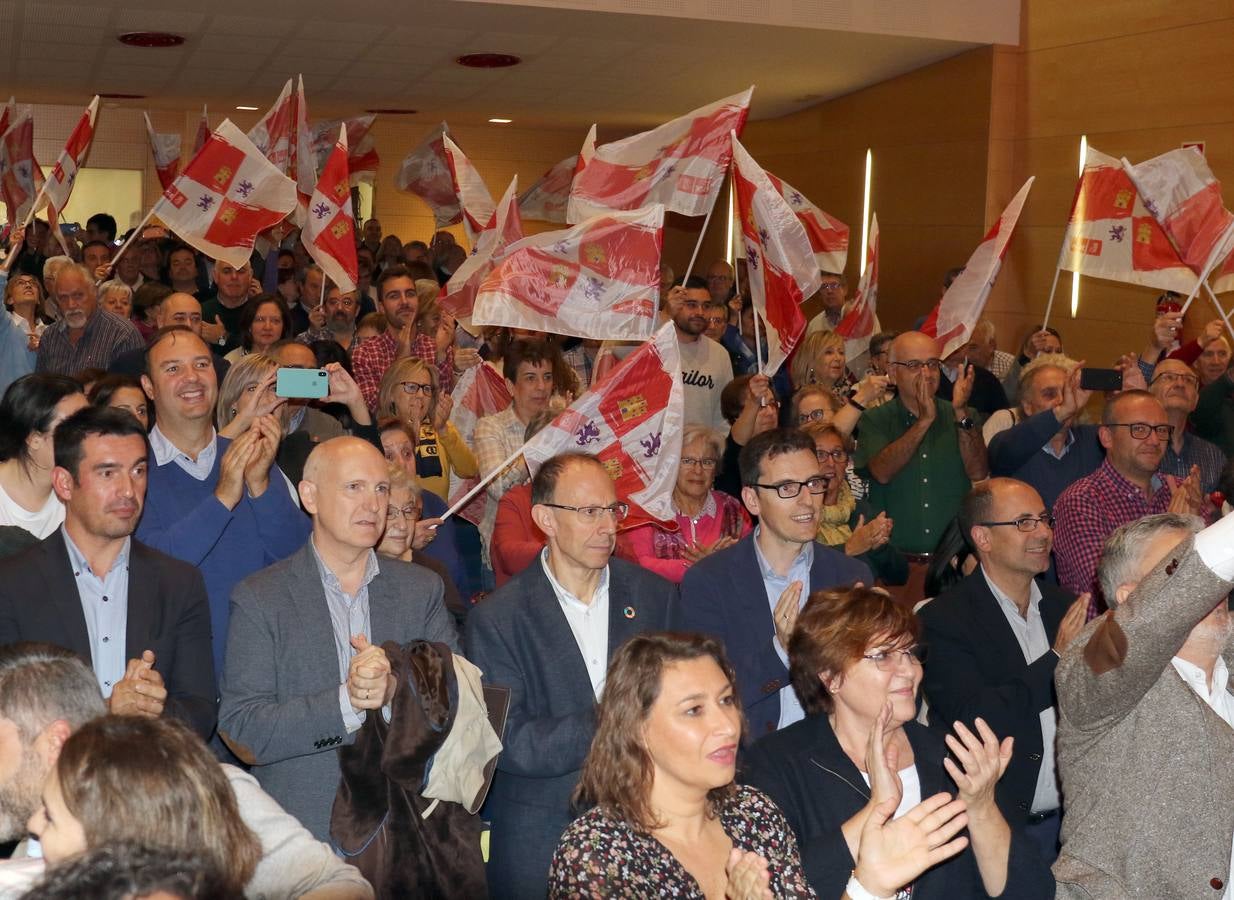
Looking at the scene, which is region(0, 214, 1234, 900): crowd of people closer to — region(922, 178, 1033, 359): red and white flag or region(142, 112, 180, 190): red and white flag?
region(922, 178, 1033, 359): red and white flag

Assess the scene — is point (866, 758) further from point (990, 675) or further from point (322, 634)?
point (322, 634)

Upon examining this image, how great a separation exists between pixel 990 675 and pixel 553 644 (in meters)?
1.28

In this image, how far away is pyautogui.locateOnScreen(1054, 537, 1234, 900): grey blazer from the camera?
2.82 meters

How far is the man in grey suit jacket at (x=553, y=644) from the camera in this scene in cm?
361

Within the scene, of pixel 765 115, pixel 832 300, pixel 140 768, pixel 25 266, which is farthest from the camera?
pixel 765 115

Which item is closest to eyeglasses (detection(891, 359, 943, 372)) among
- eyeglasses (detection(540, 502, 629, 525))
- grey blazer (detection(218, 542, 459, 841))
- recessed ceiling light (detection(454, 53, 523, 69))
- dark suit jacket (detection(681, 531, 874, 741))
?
dark suit jacket (detection(681, 531, 874, 741))

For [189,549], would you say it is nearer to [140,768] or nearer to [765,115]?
[140,768]

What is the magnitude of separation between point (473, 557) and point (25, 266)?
8.76 metres

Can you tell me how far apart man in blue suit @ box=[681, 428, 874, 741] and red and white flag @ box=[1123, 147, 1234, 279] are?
14.5 feet

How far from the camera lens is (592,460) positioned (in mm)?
4078

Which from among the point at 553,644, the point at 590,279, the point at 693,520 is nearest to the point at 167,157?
the point at 590,279

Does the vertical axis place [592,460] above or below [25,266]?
below

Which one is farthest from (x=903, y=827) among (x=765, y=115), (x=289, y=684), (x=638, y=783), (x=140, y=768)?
(x=765, y=115)

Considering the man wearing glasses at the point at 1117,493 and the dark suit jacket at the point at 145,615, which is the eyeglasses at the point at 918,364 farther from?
the dark suit jacket at the point at 145,615
